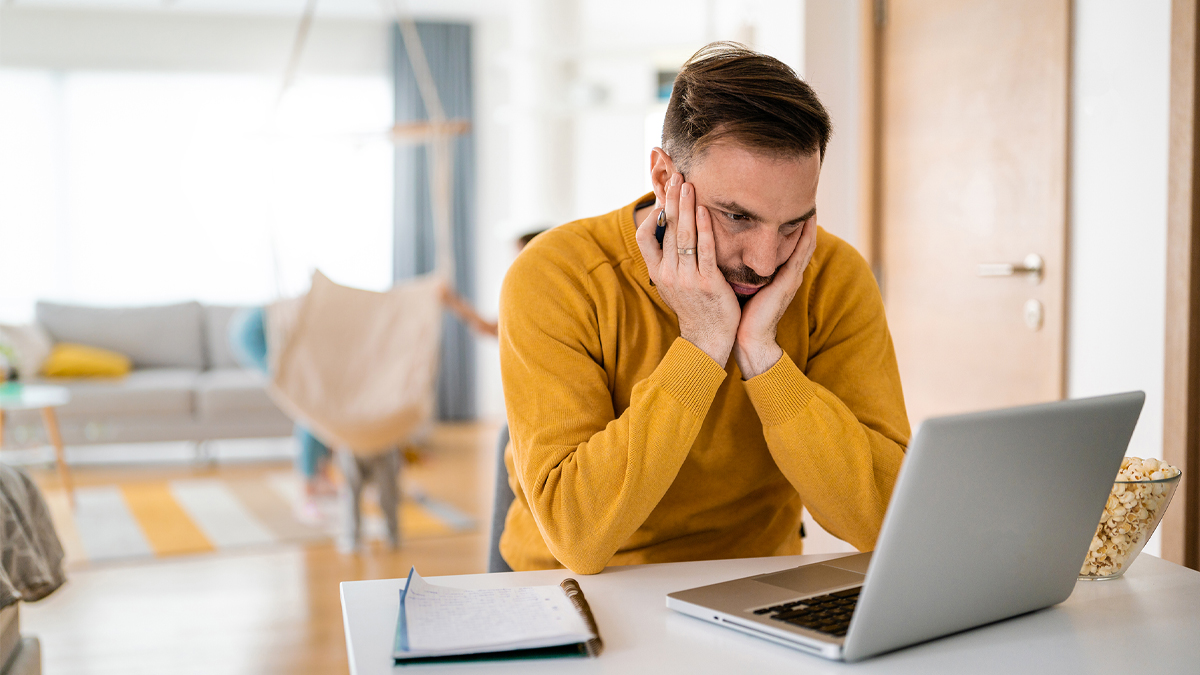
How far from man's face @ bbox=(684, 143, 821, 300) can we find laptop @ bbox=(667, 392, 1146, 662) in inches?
15.5

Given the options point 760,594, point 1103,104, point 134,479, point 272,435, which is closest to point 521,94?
point 272,435

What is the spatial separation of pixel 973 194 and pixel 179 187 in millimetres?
5203

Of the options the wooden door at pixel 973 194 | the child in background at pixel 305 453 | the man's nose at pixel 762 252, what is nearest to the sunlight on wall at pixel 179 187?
the child in background at pixel 305 453

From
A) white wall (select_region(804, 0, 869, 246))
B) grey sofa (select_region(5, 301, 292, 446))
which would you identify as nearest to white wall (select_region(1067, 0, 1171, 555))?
white wall (select_region(804, 0, 869, 246))

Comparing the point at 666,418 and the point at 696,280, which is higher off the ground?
the point at 696,280

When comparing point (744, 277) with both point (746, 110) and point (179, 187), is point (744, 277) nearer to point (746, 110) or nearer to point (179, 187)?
point (746, 110)

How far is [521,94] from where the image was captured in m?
4.49

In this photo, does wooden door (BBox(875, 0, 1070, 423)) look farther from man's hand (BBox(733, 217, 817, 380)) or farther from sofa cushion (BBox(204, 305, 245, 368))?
sofa cushion (BBox(204, 305, 245, 368))

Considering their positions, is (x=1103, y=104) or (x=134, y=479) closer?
(x=1103, y=104)

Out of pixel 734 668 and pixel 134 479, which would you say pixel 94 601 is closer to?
pixel 134 479

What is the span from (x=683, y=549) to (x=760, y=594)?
369mm

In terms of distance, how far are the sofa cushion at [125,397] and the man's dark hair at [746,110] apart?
4415mm

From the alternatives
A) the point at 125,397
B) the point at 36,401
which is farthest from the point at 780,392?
the point at 125,397

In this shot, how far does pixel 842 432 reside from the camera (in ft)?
3.49
